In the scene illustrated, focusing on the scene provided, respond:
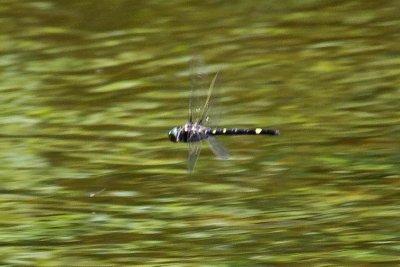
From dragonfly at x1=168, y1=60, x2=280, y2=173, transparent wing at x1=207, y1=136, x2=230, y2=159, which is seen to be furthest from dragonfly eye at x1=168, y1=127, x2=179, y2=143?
transparent wing at x1=207, y1=136, x2=230, y2=159

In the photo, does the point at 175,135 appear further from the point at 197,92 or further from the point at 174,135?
the point at 197,92

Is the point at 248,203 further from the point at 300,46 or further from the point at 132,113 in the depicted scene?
the point at 300,46

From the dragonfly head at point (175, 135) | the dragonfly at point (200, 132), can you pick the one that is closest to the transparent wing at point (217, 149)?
the dragonfly at point (200, 132)

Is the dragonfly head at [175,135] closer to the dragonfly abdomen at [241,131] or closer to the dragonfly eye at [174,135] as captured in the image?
the dragonfly eye at [174,135]

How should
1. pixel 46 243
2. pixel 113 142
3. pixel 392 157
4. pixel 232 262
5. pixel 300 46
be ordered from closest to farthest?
1. pixel 232 262
2. pixel 46 243
3. pixel 392 157
4. pixel 113 142
5. pixel 300 46

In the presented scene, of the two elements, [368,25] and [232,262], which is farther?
[368,25]

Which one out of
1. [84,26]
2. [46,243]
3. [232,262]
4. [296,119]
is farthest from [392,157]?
[84,26]

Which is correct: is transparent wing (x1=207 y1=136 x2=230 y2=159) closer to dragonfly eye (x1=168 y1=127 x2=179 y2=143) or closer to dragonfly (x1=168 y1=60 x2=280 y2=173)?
dragonfly (x1=168 y1=60 x2=280 y2=173)
